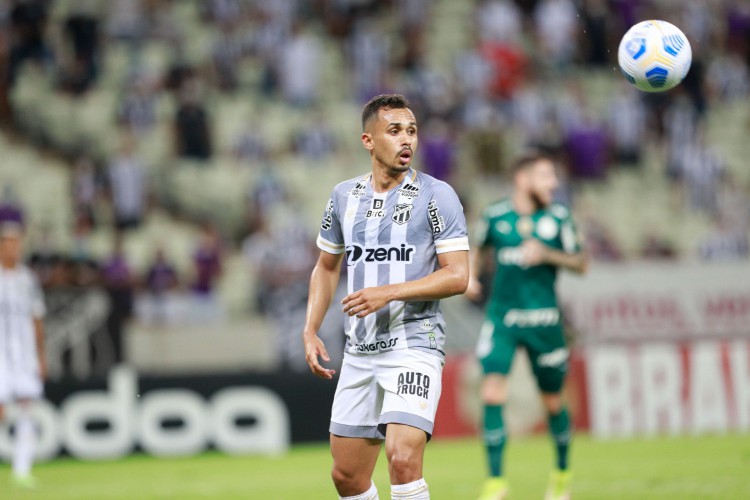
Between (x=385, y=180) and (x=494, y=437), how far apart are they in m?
3.42

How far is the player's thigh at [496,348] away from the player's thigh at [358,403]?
3367mm

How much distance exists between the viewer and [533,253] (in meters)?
10.4

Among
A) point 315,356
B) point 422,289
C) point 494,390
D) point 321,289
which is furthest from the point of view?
point 494,390

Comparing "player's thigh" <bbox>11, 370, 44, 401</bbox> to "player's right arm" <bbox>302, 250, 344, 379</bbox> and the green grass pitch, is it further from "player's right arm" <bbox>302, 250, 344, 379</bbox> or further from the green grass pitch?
"player's right arm" <bbox>302, 250, 344, 379</bbox>

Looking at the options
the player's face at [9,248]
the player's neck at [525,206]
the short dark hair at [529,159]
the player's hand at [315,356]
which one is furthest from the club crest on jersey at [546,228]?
the player's face at [9,248]

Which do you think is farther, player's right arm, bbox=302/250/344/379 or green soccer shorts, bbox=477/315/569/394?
green soccer shorts, bbox=477/315/569/394

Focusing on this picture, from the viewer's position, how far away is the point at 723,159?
24.2 metres

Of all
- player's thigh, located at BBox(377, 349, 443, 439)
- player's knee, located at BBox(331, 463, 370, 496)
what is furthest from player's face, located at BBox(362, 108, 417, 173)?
player's knee, located at BBox(331, 463, 370, 496)

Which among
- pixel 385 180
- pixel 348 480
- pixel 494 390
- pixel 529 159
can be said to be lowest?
pixel 348 480

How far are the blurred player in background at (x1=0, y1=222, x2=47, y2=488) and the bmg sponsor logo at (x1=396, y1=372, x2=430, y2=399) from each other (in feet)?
24.3

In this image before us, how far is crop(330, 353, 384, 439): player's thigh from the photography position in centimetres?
702

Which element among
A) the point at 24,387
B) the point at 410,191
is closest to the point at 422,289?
the point at 410,191

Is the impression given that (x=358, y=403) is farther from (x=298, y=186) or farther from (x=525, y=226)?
(x=298, y=186)

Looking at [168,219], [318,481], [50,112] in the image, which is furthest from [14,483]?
[50,112]
